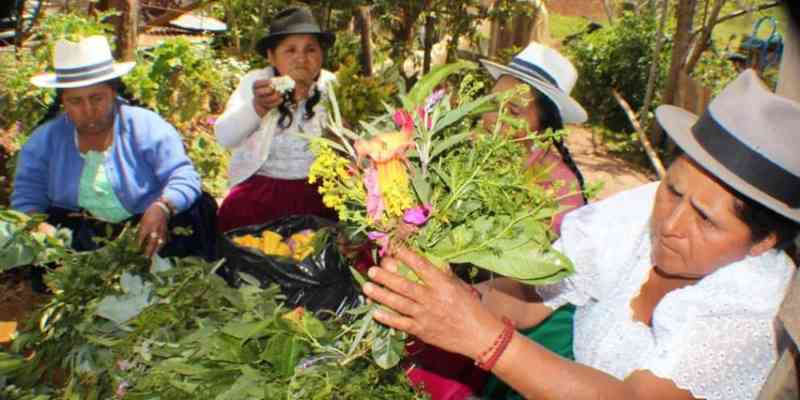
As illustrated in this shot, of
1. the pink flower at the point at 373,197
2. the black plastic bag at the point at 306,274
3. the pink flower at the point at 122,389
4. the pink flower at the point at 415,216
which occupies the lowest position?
the black plastic bag at the point at 306,274

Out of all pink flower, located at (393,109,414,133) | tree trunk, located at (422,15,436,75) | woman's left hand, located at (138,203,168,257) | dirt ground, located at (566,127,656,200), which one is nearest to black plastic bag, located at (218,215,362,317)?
woman's left hand, located at (138,203,168,257)

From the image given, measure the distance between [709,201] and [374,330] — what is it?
86cm

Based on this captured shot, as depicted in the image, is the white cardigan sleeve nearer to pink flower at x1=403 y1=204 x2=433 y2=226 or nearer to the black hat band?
pink flower at x1=403 y1=204 x2=433 y2=226

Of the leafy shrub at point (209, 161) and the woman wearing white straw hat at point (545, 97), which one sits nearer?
the woman wearing white straw hat at point (545, 97)

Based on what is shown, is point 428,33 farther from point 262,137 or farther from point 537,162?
point 537,162

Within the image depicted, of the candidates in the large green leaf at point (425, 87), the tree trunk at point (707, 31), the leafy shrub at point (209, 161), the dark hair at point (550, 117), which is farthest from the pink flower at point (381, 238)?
the tree trunk at point (707, 31)

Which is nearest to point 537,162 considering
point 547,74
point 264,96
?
point 547,74

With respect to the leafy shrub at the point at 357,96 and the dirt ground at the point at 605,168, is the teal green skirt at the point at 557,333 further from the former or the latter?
the dirt ground at the point at 605,168

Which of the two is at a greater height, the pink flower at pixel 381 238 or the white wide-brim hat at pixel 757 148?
the white wide-brim hat at pixel 757 148

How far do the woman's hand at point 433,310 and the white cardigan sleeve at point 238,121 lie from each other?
2028mm

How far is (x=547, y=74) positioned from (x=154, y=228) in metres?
1.96

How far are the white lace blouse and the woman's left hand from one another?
1847 millimetres

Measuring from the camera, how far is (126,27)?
439cm

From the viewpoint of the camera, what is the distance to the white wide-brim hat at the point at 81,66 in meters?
2.99
